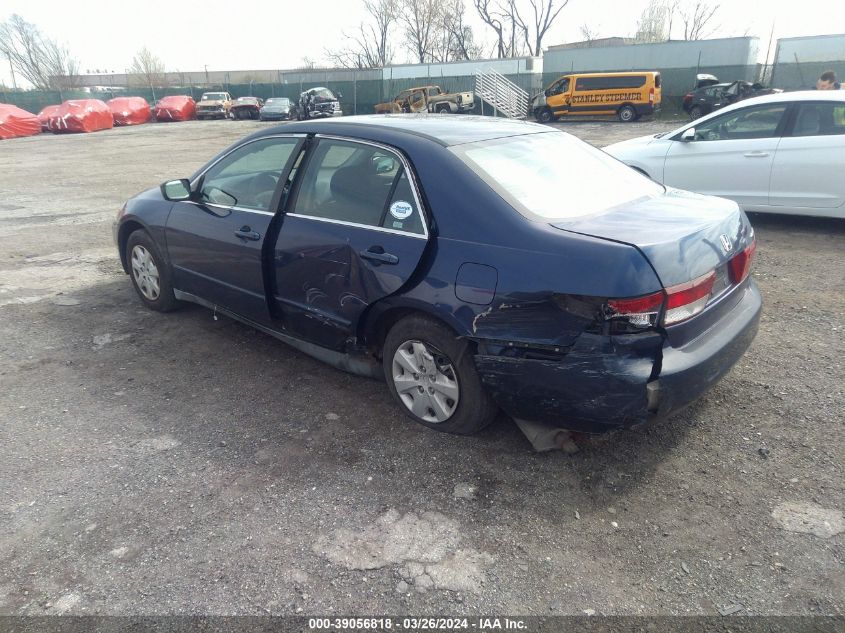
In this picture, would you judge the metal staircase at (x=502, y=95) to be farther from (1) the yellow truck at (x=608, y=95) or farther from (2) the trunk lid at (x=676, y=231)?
(2) the trunk lid at (x=676, y=231)

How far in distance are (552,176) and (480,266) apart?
877 mm

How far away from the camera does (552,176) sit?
3.39m

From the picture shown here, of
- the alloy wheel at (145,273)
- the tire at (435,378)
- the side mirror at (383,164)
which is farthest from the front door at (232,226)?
the tire at (435,378)

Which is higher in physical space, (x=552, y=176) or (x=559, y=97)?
(x=559, y=97)

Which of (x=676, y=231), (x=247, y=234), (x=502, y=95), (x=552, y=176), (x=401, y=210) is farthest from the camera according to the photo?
(x=502, y=95)

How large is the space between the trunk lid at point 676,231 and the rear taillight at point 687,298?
3 cm

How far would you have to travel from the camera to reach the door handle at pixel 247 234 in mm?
3885

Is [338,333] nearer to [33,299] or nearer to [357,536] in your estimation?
[357,536]

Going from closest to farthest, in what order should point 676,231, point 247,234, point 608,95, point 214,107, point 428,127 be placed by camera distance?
point 676,231, point 428,127, point 247,234, point 608,95, point 214,107

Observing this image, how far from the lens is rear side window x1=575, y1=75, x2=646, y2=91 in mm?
26422

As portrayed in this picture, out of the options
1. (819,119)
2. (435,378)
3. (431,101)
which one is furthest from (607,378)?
(431,101)

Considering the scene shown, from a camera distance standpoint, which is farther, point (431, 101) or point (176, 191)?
point (431, 101)

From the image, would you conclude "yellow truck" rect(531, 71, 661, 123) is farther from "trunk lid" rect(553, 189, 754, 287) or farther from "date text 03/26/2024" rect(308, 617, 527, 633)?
"date text 03/26/2024" rect(308, 617, 527, 633)

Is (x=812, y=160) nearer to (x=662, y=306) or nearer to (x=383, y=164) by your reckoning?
(x=662, y=306)
